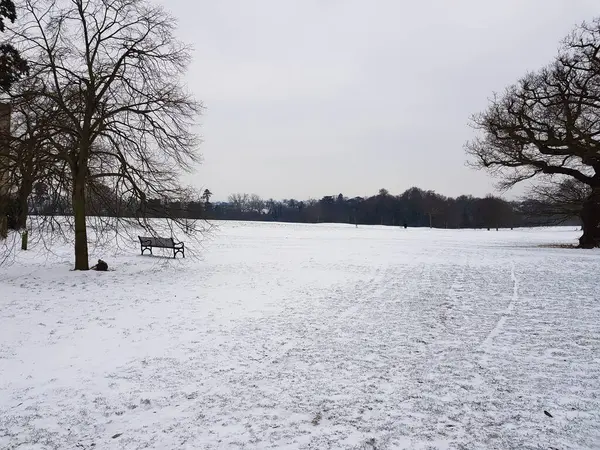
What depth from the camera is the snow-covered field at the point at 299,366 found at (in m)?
3.67

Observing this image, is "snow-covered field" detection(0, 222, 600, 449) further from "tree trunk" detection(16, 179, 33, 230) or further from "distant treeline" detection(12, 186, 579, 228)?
"distant treeline" detection(12, 186, 579, 228)

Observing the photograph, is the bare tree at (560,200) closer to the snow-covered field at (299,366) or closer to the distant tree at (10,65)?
the snow-covered field at (299,366)

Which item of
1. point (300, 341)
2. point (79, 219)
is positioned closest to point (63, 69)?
point (79, 219)

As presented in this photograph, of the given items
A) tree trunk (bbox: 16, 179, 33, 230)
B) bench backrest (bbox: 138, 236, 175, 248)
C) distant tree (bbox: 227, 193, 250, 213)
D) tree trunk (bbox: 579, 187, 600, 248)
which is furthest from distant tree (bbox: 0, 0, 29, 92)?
distant tree (bbox: 227, 193, 250, 213)

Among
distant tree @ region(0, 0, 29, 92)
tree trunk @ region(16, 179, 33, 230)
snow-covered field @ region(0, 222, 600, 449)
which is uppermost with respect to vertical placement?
distant tree @ region(0, 0, 29, 92)

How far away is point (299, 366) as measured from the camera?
529cm

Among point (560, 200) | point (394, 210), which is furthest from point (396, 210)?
point (560, 200)

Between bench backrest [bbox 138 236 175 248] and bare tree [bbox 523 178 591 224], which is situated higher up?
bare tree [bbox 523 178 591 224]

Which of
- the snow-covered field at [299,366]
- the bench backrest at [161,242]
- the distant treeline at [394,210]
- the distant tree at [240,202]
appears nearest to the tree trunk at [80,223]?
the snow-covered field at [299,366]

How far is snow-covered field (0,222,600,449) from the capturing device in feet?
12.0

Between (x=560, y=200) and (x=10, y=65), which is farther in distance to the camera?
(x=560, y=200)

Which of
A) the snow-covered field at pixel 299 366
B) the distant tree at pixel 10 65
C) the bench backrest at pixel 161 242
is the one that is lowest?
the snow-covered field at pixel 299 366

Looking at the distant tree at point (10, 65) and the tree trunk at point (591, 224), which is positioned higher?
the distant tree at point (10, 65)

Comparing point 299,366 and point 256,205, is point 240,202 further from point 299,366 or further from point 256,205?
point 299,366
